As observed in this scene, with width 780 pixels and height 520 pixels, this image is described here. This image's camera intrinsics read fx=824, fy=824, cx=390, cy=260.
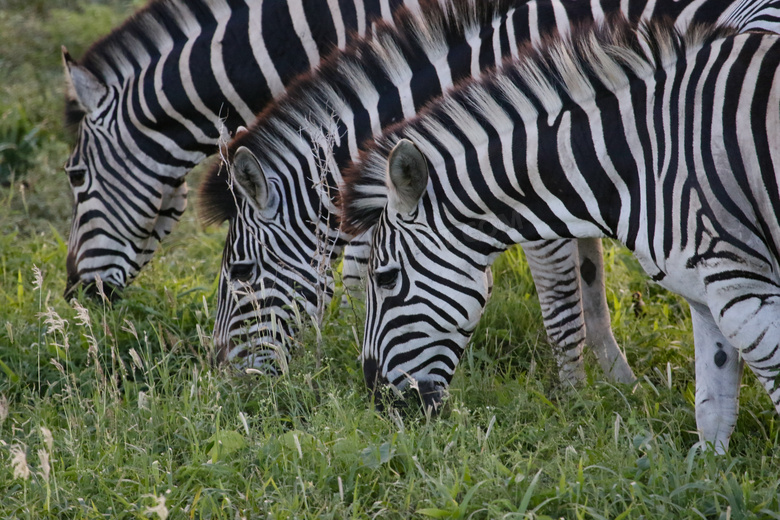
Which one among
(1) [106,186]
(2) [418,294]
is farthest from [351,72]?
(1) [106,186]

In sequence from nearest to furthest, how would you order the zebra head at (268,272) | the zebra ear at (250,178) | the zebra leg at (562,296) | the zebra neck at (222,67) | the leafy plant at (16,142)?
the zebra ear at (250,178), the zebra head at (268,272), the zebra leg at (562,296), the zebra neck at (222,67), the leafy plant at (16,142)

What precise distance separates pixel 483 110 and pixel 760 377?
1.82 meters

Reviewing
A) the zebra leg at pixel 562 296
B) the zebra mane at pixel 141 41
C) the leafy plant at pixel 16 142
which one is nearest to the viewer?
the zebra leg at pixel 562 296

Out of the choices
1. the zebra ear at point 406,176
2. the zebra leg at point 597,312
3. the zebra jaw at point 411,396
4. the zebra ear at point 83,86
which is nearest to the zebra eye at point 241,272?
the zebra jaw at point 411,396

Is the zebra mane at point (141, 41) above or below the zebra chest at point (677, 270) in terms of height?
above

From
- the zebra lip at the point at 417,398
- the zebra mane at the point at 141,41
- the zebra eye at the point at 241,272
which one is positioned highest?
the zebra mane at the point at 141,41

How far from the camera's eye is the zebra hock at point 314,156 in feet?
16.8

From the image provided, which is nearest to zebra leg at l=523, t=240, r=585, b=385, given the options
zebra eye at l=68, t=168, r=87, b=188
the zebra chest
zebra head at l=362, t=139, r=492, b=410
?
zebra head at l=362, t=139, r=492, b=410

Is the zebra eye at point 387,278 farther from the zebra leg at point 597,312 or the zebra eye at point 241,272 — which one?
the zebra leg at point 597,312

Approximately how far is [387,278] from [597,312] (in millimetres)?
2075

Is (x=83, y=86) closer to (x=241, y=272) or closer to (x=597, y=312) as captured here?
(x=241, y=272)

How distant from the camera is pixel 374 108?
17.1ft

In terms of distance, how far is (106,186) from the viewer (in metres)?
6.37

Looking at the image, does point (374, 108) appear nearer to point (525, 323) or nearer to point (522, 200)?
point (522, 200)
